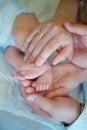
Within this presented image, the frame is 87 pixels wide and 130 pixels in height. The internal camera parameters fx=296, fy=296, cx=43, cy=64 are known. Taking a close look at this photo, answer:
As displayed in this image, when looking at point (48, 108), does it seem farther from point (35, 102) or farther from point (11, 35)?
point (11, 35)

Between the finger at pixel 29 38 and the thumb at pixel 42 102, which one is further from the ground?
the finger at pixel 29 38

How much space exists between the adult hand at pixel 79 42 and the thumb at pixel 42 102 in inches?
7.0

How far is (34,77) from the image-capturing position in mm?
710

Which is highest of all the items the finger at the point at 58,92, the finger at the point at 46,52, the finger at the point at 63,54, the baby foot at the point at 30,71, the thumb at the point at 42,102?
the finger at the point at 46,52

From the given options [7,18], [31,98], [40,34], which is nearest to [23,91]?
[31,98]

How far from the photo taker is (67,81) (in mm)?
772

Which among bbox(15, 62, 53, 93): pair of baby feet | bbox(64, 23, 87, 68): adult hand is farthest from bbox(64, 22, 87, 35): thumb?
bbox(15, 62, 53, 93): pair of baby feet

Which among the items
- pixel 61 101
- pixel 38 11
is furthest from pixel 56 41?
pixel 38 11

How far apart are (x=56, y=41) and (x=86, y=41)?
0.11 metres

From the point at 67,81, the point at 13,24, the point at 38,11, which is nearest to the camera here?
the point at 67,81

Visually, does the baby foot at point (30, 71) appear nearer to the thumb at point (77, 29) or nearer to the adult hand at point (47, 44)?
the adult hand at point (47, 44)

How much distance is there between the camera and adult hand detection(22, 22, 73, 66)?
711 millimetres

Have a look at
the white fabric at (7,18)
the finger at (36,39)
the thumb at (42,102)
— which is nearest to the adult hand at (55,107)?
the thumb at (42,102)

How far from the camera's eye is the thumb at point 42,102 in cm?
67
